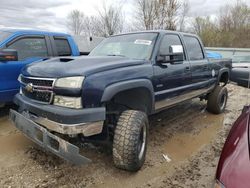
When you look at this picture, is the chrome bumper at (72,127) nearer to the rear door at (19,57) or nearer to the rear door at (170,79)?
the rear door at (170,79)

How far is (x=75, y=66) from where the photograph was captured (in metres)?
3.45

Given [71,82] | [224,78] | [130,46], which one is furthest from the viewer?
[224,78]

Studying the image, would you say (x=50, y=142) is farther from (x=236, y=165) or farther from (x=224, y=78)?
(x=224, y=78)

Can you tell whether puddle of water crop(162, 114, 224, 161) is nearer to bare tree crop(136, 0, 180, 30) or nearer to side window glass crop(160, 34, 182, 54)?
side window glass crop(160, 34, 182, 54)

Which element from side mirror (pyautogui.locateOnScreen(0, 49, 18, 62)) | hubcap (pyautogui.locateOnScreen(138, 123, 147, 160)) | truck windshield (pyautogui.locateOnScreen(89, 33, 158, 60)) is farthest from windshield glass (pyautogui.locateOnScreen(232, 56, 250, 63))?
side mirror (pyautogui.locateOnScreen(0, 49, 18, 62))

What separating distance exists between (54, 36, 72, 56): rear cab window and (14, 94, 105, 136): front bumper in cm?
332

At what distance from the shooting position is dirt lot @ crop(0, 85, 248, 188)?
3455mm

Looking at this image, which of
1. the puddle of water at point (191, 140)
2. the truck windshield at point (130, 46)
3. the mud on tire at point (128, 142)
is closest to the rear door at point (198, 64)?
the puddle of water at point (191, 140)

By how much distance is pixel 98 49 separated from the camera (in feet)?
16.6

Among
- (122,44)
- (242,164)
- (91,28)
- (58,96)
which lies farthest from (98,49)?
(91,28)

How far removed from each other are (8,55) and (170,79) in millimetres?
2854

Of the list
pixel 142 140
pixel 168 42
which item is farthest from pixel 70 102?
pixel 168 42

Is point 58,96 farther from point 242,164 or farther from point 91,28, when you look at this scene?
point 91,28

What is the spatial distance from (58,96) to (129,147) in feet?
3.37
